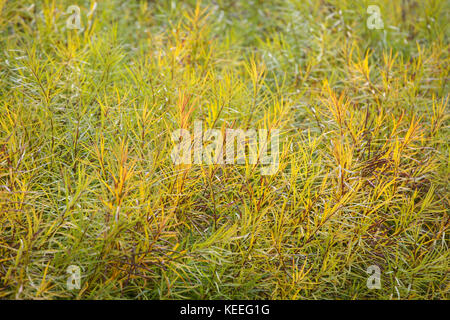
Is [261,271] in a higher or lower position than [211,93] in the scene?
lower

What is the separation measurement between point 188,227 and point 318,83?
3.01 ft

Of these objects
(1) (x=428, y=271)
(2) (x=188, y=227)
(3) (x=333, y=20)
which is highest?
(3) (x=333, y=20)

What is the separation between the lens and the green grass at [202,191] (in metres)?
1.07

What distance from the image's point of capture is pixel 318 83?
5.73 feet

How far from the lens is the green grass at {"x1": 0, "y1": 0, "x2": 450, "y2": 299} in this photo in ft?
3.50

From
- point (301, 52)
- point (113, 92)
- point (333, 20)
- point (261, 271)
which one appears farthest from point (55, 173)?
point (333, 20)

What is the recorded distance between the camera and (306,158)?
4.18ft

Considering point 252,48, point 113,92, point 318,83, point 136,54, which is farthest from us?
point 252,48

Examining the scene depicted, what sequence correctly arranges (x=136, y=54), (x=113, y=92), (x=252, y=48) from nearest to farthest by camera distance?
(x=113, y=92) < (x=136, y=54) < (x=252, y=48)

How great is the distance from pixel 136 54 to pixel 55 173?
80 centimetres

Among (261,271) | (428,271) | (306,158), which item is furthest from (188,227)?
(428,271)

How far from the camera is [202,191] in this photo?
1.25m

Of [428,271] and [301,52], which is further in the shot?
[301,52]
